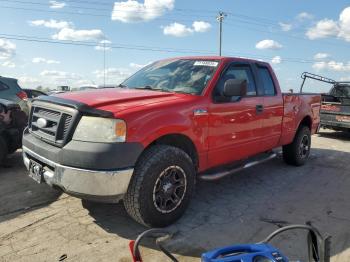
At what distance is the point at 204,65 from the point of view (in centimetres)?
475

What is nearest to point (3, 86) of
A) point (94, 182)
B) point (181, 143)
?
point (181, 143)

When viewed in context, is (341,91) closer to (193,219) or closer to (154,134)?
(193,219)

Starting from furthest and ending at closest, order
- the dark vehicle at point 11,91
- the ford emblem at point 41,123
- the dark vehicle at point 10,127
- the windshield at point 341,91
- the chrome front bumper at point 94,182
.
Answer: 1. the windshield at point 341,91
2. the dark vehicle at point 11,91
3. the dark vehicle at point 10,127
4. the ford emblem at point 41,123
5. the chrome front bumper at point 94,182

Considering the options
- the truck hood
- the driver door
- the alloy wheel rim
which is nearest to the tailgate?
the driver door

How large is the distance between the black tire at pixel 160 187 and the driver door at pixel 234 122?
0.61 metres

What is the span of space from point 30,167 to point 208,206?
218 centimetres

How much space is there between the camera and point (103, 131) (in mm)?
3369

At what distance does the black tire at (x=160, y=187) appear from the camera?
352cm

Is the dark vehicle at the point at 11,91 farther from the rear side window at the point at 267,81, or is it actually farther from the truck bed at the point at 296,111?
the truck bed at the point at 296,111

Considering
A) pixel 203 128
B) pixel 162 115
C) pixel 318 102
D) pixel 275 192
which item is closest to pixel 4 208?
pixel 162 115

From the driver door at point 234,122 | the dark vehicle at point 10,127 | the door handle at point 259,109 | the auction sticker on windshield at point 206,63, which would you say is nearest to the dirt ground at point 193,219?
the dark vehicle at point 10,127

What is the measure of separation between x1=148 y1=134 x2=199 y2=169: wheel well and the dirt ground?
700mm

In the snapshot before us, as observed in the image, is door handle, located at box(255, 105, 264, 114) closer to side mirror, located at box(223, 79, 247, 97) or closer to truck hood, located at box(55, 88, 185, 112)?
side mirror, located at box(223, 79, 247, 97)

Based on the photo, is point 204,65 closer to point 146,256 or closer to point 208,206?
point 208,206
